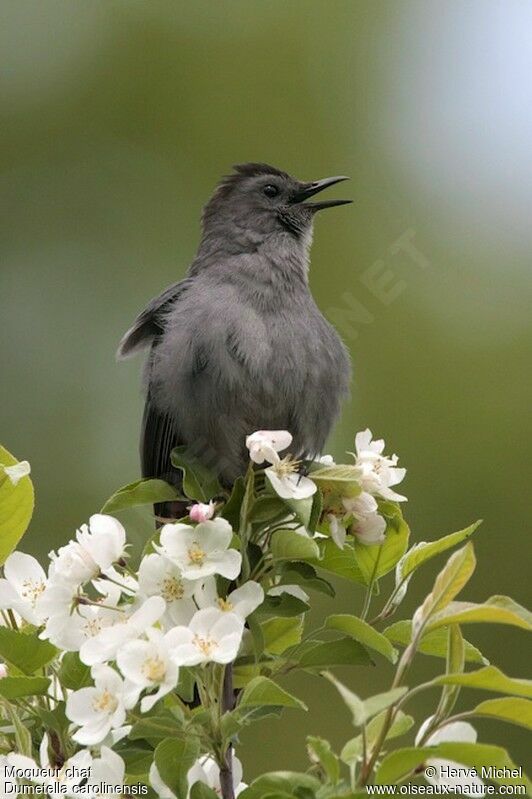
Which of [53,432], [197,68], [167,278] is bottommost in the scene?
[53,432]

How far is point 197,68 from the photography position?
7523 millimetres

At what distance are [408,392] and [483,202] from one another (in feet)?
3.83

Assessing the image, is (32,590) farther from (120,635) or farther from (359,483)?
(359,483)

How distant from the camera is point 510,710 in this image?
220cm

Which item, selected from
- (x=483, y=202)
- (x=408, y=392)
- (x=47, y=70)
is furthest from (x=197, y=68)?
(x=408, y=392)

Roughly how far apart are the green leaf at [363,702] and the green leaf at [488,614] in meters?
0.21

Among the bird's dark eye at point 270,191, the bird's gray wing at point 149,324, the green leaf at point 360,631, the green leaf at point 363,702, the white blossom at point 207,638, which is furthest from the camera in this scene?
the bird's dark eye at point 270,191

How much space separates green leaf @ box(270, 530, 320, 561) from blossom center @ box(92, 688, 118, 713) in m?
0.49

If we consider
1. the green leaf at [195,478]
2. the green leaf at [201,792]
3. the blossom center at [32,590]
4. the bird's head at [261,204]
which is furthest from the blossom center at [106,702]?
the bird's head at [261,204]

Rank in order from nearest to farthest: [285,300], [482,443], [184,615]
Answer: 1. [184,615]
2. [285,300]
3. [482,443]

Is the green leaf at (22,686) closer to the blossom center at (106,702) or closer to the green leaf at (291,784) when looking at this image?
the blossom center at (106,702)

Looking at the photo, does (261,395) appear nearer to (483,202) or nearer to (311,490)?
(311,490)

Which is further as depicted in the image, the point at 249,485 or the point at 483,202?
the point at 483,202

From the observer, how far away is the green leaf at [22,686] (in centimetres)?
244
